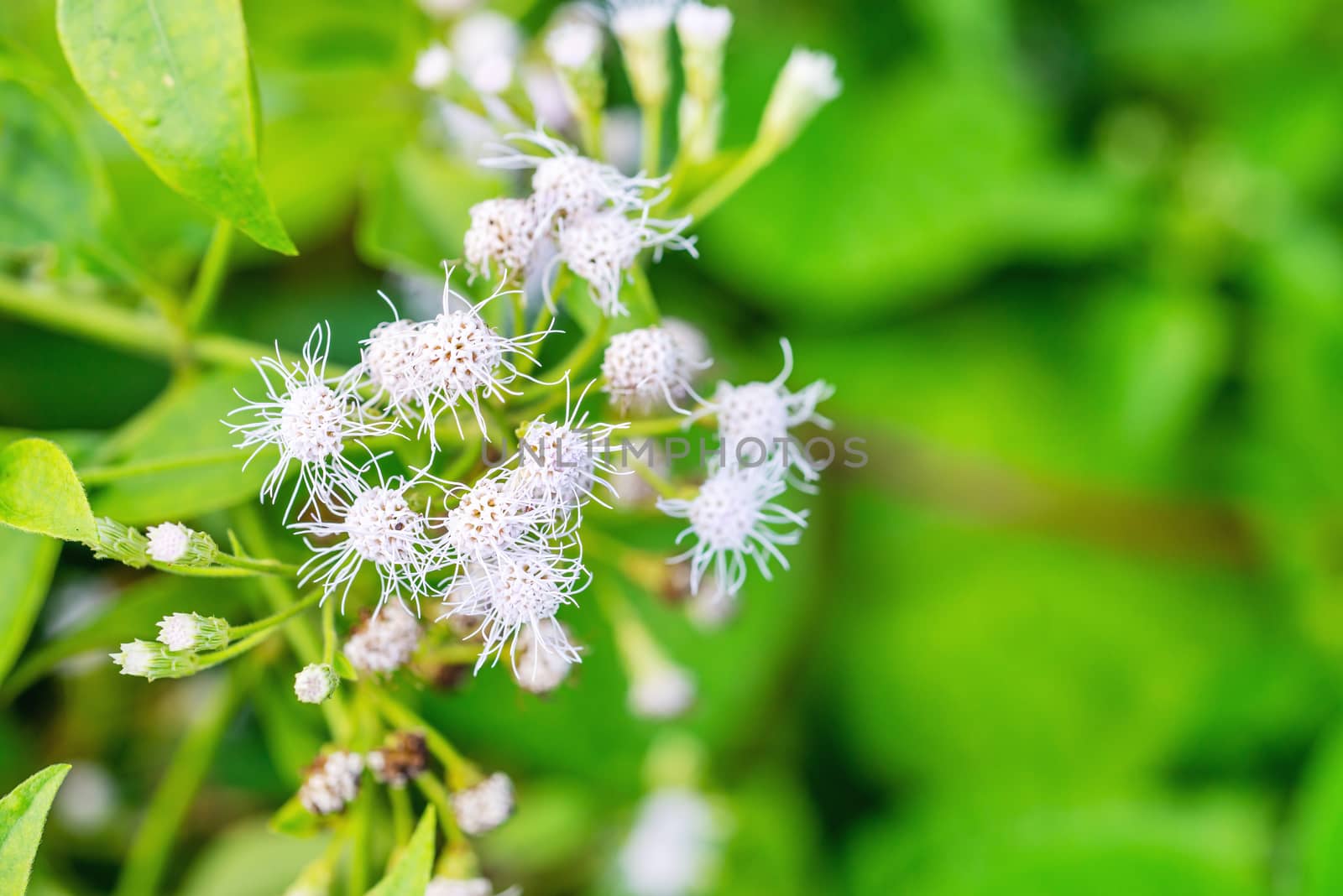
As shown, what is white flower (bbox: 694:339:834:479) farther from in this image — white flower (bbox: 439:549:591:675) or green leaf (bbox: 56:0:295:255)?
green leaf (bbox: 56:0:295:255)

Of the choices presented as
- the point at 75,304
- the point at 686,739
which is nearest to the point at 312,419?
the point at 75,304

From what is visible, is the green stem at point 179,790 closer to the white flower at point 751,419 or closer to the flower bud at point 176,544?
the flower bud at point 176,544

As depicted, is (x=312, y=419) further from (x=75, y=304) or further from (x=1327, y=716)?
(x=1327, y=716)

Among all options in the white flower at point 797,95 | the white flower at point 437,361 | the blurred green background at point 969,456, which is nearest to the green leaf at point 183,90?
the white flower at point 437,361

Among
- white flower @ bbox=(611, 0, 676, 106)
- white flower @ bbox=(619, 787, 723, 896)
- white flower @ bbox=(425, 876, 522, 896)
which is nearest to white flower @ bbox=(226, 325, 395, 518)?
white flower @ bbox=(425, 876, 522, 896)

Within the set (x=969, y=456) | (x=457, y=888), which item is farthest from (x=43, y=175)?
(x=969, y=456)

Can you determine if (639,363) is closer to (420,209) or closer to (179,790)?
(420,209)
